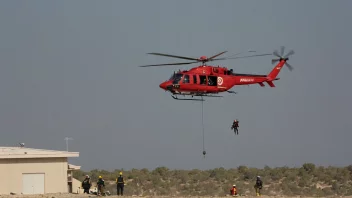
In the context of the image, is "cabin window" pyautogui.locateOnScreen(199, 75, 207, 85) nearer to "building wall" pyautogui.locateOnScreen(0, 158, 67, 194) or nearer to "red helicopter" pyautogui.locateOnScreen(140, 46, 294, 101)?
"red helicopter" pyautogui.locateOnScreen(140, 46, 294, 101)

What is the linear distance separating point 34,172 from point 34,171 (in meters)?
0.07

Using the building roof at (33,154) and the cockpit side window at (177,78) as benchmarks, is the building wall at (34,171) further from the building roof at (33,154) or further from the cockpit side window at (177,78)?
the cockpit side window at (177,78)

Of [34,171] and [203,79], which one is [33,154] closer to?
[34,171]

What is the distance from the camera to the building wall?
1949 inches

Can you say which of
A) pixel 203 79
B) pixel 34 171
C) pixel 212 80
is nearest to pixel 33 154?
pixel 34 171

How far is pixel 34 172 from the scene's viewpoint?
165 feet

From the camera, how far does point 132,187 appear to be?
2414 inches

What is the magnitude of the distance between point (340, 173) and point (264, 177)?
5.93 m

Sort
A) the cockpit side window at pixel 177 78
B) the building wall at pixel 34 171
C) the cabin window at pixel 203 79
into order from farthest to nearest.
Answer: the building wall at pixel 34 171
the cabin window at pixel 203 79
the cockpit side window at pixel 177 78

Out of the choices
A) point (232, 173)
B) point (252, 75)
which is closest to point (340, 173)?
point (232, 173)

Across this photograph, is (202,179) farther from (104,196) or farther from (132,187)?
(104,196)

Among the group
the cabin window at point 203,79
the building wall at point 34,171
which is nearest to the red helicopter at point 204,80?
the cabin window at point 203,79

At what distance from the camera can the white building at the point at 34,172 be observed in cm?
4953

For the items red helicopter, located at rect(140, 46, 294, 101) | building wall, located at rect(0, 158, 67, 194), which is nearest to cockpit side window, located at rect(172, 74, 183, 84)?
red helicopter, located at rect(140, 46, 294, 101)
